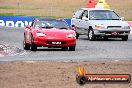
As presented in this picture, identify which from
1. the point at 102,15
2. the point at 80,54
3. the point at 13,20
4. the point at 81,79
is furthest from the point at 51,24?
the point at 13,20

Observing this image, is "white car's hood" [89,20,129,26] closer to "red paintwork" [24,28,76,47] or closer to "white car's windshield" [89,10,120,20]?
"white car's windshield" [89,10,120,20]

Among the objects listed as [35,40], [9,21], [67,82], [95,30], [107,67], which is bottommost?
[9,21]

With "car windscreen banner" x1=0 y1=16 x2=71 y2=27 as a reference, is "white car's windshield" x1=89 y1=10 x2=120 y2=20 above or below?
above

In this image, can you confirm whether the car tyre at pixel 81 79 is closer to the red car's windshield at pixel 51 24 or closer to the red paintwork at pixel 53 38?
the red paintwork at pixel 53 38

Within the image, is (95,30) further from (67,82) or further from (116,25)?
(67,82)

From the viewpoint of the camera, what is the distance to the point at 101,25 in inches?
1102

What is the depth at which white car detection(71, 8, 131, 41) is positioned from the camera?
91.6ft

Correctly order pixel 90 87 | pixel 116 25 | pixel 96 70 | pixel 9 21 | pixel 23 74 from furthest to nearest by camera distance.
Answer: pixel 9 21, pixel 116 25, pixel 96 70, pixel 23 74, pixel 90 87

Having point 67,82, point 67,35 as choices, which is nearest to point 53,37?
point 67,35

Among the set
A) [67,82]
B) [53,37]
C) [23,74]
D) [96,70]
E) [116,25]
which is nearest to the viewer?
[67,82]

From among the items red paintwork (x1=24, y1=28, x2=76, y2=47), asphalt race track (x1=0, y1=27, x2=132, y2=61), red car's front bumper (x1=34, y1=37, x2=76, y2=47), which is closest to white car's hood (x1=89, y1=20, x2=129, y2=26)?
asphalt race track (x1=0, y1=27, x2=132, y2=61)

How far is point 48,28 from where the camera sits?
22031 millimetres

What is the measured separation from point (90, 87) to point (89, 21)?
1882 cm

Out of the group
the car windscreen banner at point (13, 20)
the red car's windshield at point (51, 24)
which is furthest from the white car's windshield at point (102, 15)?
the car windscreen banner at point (13, 20)
